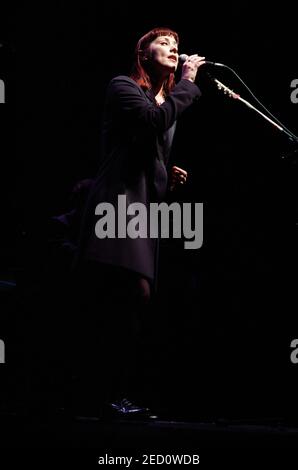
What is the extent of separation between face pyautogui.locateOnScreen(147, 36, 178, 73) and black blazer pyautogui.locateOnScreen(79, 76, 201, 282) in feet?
0.50

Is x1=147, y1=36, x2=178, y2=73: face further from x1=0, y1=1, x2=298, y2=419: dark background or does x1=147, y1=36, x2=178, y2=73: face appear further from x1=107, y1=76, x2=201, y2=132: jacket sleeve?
x1=0, y1=1, x2=298, y2=419: dark background

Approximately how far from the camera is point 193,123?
3420 mm

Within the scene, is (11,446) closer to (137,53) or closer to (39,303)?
(39,303)

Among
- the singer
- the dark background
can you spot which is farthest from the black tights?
the dark background

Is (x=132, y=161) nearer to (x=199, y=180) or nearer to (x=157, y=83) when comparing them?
(x=157, y=83)

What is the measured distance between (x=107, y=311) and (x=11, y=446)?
66cm

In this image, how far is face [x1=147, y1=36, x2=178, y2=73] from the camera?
2.28 meters

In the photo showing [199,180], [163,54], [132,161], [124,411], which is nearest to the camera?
[124,411]

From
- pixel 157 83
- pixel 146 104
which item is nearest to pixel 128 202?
pixel 146 104

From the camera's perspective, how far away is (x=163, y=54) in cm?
229

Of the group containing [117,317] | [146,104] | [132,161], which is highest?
[146,104]

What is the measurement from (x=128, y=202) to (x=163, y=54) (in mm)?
655

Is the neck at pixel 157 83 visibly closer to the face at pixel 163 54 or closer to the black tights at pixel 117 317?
the face at pixel 163 54
